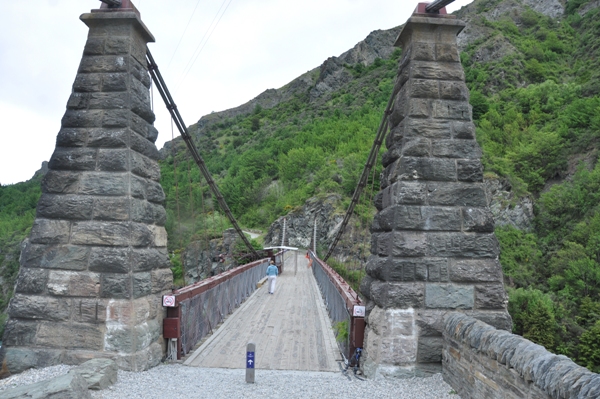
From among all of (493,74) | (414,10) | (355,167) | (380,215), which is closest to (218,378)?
(380,215)

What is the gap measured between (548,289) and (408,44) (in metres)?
23.8

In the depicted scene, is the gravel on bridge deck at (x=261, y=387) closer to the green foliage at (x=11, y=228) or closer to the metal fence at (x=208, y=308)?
the metal fence at (x=208, y=308)

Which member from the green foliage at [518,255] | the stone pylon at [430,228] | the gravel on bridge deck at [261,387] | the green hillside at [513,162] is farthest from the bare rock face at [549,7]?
the gravel on bridge deck at [261,387]

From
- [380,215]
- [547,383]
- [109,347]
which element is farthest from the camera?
[380,215]

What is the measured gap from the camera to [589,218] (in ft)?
88.4

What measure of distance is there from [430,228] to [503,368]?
1.71 metres

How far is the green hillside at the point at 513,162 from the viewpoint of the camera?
2039 centimetres

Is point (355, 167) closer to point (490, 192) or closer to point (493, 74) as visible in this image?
point (490, 192)

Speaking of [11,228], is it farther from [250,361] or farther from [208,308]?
[250,361]

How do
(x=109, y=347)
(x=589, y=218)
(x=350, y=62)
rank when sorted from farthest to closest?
(x=350, y=62) < (x=589, y=218) < (x=109, y=347)

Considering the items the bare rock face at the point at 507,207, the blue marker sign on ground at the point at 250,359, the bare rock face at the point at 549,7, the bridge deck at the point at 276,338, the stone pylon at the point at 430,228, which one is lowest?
the bridge deck at the point at 276,338

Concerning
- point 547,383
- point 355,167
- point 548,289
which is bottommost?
point 548,289

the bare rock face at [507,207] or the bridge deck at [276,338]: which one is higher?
the bare rock face at [507,207]

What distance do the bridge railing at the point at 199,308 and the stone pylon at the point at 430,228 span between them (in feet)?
7.44
